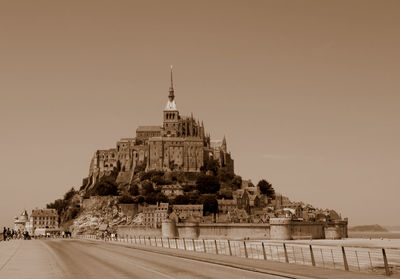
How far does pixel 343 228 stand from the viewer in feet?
388

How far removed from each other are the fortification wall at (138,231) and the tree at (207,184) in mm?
29474

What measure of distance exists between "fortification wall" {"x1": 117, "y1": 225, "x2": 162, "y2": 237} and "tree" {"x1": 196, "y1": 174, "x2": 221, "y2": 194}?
29474 mm

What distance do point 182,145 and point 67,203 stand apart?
41979mm

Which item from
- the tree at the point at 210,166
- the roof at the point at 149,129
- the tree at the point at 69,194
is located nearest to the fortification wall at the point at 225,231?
the tree at the point at 210,166

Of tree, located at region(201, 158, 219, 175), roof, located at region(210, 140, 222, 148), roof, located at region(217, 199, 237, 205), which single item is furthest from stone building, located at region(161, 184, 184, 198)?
roof, located at region(210, 140, 222, 148)

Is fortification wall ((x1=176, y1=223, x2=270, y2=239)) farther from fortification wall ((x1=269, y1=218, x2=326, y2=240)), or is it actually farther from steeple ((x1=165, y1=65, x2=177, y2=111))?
steeple ((x1=165, y1=65, x2=177, y2=111))

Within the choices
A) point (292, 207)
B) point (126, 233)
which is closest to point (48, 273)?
point (126, 233)

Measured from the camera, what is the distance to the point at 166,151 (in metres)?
158

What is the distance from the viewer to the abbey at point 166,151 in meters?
157

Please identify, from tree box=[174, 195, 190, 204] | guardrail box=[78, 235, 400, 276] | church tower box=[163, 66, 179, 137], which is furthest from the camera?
church tower box=[163, 66, 179, 137]

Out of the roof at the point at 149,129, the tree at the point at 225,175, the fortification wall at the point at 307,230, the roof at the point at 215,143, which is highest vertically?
the roof at the point at 149,129

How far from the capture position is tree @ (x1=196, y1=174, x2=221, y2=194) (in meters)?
146

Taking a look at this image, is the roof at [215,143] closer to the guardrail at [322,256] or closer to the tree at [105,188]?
the tree at [105,188]

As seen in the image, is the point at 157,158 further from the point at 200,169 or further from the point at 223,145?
the point at 223,145
